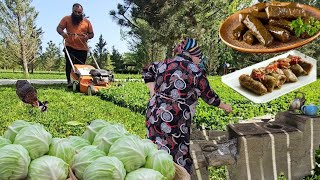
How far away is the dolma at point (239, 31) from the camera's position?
4.14m

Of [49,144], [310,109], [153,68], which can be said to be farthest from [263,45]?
[49,144]

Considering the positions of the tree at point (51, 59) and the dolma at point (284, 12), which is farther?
the tree at point (51, 59)

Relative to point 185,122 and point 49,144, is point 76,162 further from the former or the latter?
point 185,122

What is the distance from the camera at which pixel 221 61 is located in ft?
111

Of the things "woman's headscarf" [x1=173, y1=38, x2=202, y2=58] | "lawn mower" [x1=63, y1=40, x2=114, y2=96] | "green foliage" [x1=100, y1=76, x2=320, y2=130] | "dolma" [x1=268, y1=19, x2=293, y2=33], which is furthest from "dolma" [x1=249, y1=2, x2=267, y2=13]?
"lawn mower" [x1=63, y1=40, x2=114, y2=96]

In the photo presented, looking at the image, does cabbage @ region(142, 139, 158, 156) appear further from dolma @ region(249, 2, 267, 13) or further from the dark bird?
the dark bird

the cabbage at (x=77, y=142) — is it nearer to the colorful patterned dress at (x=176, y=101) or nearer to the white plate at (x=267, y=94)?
the colorful patterned dress at (x=176, y=101)

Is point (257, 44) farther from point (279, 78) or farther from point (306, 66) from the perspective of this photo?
point (306, 66)

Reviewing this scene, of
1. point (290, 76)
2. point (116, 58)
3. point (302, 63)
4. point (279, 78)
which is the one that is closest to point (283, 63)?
point (302, 63)

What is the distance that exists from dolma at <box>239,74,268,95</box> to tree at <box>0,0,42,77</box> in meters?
27.3

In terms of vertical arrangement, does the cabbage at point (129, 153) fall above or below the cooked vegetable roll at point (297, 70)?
below

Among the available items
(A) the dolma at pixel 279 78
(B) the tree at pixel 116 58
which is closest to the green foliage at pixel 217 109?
(A) the dolma at pixel 279 78

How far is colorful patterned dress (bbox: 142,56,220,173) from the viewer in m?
3.28

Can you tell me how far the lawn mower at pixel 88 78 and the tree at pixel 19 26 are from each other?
20558 millimetres
